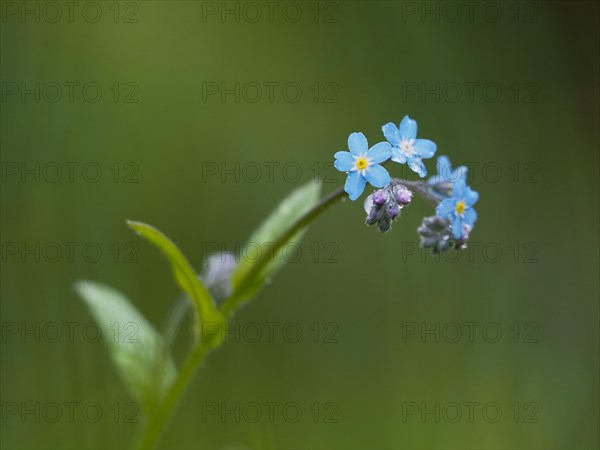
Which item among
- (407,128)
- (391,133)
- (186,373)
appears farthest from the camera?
(186,373)

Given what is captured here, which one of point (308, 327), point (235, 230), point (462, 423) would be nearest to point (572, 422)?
point (462, 423)

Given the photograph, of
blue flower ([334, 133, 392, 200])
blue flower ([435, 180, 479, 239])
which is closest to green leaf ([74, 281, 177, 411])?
blue flower ([334, 133, 392, 200])

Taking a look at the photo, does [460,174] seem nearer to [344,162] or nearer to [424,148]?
[424,148]

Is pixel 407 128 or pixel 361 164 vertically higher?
pixel 407 128

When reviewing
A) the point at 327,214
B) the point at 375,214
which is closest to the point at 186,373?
the point at 375,214

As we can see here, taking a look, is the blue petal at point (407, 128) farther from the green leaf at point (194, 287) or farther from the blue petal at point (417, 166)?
the green leaf at point (194, 287)

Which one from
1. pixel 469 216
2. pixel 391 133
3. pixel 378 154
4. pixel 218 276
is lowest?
pixel 218 276

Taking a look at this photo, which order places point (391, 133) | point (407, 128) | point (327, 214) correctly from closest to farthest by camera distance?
point (391, 133)
point (407, 128)
point (327, 214)
